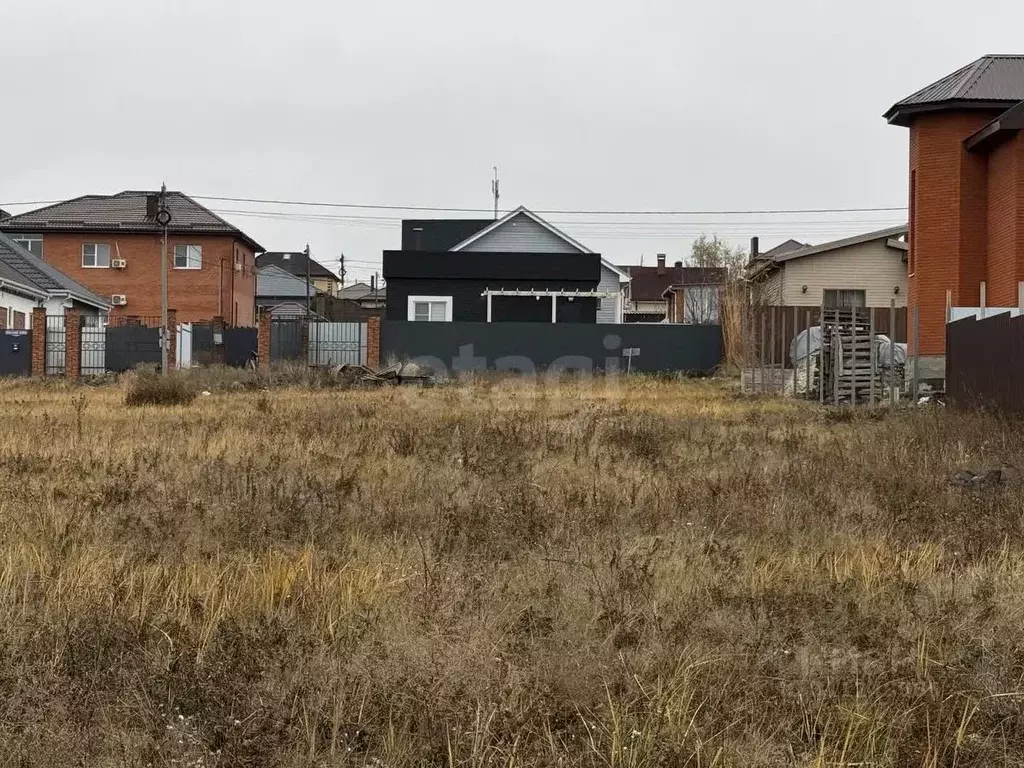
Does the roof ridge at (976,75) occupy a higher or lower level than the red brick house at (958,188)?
higher

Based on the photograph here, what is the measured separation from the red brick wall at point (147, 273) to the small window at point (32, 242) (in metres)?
0.83

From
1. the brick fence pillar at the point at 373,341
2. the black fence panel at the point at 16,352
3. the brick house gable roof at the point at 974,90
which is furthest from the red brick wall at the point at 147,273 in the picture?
the brick house gable roof at the point at 974,90

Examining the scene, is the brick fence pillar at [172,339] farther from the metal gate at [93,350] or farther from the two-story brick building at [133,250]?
the two-story brick building at [133,250]

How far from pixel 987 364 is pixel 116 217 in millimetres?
44114

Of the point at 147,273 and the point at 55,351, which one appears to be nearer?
the point at 55,351

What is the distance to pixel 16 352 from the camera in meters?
35.5

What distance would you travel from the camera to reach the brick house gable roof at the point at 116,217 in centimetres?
5069

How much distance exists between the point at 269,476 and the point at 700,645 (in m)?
5.35

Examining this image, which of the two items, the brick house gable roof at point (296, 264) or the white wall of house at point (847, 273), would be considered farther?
the brick house gable roof at point (296, 264)

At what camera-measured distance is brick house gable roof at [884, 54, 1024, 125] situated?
23.7m

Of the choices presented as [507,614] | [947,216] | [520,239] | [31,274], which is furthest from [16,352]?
[507,614]

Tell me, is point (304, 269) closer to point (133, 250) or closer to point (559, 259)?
point (133, 250)

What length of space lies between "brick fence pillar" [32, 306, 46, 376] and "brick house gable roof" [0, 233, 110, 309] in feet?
10.1

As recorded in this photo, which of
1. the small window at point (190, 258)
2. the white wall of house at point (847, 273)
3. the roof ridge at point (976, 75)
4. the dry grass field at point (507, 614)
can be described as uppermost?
the roof ridge at point (976, 75)
